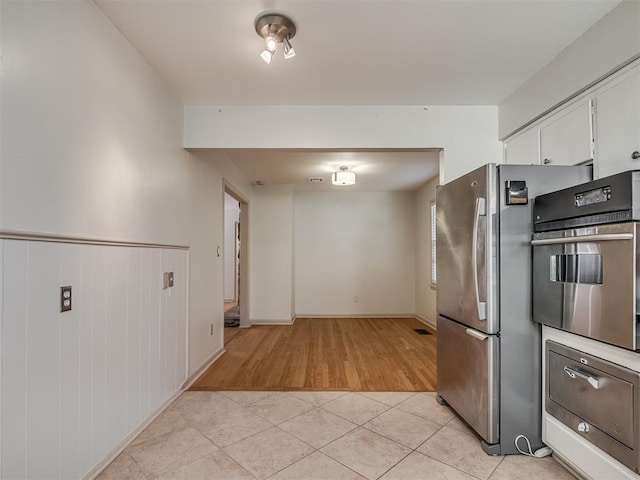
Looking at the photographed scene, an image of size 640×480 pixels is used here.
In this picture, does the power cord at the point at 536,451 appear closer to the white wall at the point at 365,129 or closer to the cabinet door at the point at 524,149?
the cabinet door at the point at 524,149

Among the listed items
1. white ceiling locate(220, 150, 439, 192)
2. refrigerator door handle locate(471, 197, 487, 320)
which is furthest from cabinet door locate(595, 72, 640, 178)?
white ceiling locate(220, 150, 439, 192)

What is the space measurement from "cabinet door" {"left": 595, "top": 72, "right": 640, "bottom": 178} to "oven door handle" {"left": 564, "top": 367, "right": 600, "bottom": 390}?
103 centimetres

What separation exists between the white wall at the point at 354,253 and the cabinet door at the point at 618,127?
14.3 feet

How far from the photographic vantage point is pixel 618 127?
163cm

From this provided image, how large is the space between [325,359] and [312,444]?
5.34 feet

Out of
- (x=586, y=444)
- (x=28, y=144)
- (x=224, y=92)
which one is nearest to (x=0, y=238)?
(x=28, y=144)

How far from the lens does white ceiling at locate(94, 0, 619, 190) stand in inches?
64.8

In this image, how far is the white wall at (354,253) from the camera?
608 cm

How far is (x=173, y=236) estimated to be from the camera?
2.55 m

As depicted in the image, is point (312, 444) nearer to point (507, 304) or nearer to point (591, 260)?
point (507, 304)

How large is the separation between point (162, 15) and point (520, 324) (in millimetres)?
2649

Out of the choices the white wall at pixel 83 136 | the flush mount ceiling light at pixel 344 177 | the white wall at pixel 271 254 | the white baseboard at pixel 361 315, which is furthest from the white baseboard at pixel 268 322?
the white wall at pixel 83 136

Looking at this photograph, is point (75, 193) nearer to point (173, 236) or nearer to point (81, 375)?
point (81, 375)

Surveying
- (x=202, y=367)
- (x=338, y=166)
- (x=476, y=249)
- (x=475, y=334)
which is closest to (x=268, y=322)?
(x=202, y=367)
